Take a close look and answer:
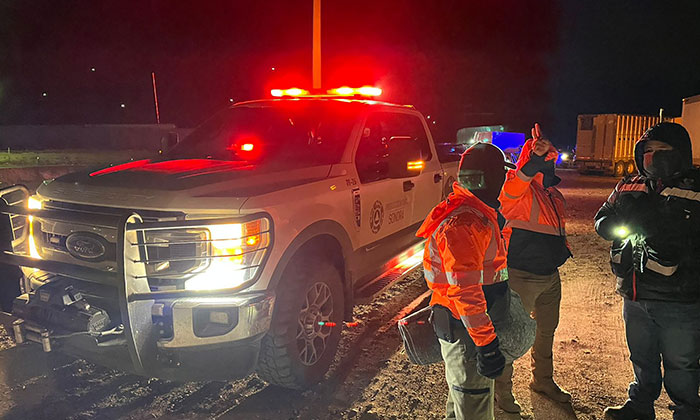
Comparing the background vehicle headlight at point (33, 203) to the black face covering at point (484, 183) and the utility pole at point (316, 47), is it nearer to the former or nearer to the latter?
Result: the black face covering at point (484, 183)

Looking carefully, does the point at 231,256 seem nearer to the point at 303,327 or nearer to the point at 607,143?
the point at 303,327

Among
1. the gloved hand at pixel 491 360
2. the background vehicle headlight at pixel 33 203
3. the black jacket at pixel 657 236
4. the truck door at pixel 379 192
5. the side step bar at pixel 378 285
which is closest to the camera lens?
the gloved hand at pixel 491 360

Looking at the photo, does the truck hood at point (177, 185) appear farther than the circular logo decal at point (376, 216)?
No

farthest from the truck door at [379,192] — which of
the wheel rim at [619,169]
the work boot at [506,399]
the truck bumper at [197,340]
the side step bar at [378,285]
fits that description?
the wheel rim at [619,169]

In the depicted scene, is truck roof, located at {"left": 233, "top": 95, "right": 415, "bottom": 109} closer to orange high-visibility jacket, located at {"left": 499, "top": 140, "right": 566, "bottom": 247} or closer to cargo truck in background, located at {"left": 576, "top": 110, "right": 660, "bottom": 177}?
orange high-visibility jacket, located at {"left": 499, "top": 140, "right": 566, "bottom": 247}

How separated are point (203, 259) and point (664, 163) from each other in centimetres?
253

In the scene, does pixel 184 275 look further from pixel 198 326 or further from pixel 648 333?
pixel 648 333

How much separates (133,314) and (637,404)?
2.91 m

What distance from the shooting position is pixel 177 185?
3.13 meters

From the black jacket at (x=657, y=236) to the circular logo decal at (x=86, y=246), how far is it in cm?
295

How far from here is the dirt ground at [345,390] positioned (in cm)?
313

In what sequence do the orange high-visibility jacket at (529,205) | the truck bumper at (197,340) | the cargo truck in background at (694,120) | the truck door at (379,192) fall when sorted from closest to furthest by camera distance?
the truck bumper at (197,340), the orange high-visibility jacket at (529,205), the truck door at (379,192), the cargo truck in background at (694,120)

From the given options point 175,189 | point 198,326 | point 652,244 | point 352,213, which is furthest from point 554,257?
point 175,189

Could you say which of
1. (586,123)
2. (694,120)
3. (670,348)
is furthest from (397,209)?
(586,123)
